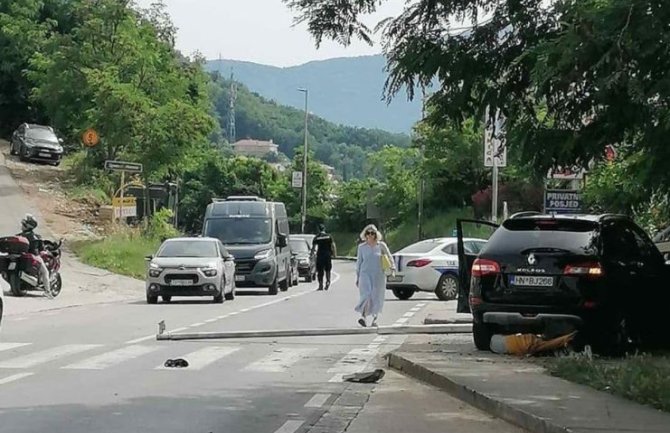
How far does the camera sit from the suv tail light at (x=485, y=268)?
583 inches

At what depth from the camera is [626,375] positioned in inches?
468

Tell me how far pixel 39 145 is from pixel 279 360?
40774 mm

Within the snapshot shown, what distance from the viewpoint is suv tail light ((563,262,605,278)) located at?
14.3 m

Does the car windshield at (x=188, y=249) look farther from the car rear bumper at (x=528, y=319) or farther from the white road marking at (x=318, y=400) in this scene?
the white road marking at (x=318, y=400)

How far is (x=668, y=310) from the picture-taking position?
53.0 ft

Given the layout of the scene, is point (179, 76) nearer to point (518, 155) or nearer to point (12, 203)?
point (12, 203)

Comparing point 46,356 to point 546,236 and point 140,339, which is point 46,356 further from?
point 546,236

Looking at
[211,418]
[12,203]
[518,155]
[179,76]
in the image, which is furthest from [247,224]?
[211,418]

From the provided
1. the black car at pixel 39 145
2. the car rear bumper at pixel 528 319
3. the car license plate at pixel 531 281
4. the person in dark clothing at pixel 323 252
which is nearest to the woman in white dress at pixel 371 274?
the car rear bumper at pixel 528 319

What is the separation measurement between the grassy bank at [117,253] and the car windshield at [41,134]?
15012 millimetres

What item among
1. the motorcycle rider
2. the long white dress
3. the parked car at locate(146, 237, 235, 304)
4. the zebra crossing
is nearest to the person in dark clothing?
the parked car at locate(146, 237, 235, 304)

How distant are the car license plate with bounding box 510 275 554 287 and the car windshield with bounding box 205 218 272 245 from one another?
20.2 meters

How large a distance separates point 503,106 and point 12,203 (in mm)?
33713

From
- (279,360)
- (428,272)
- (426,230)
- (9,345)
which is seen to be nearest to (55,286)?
(428,272)
